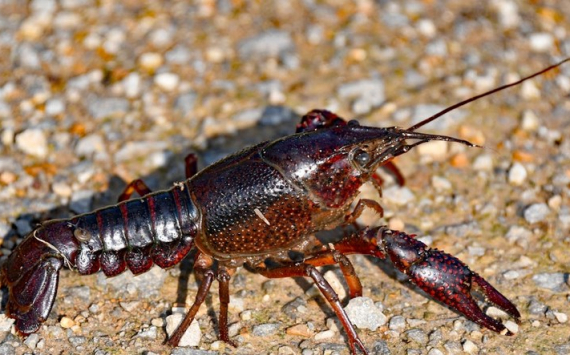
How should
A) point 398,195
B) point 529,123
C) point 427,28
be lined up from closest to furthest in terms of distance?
point 398,195
point 529,123
point 427,28

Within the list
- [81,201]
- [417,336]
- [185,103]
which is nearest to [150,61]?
[185,103]

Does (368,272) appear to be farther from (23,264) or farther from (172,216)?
(23,264)

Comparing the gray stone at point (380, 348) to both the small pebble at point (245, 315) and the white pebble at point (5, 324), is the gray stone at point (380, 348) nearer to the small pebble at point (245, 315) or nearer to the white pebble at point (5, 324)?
the small pebble at point (245, 315)

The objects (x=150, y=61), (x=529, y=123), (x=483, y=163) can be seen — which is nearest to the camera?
(x=483, y=163)

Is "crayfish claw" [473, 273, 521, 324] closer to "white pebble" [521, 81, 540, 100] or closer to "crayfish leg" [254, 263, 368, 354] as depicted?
"crayfish leg" [254, 263, 368, 354]

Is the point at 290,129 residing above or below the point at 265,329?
above

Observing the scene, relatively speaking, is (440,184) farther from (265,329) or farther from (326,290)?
(265,329)
